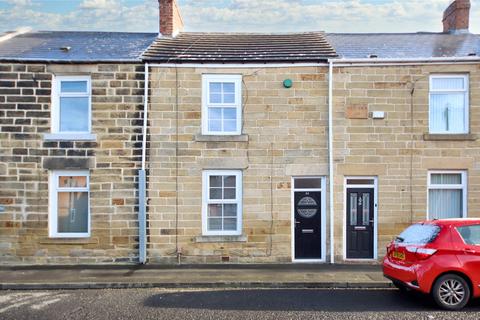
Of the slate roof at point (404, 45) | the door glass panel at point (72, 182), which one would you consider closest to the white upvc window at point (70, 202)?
the door glass panel at point (72, 182)

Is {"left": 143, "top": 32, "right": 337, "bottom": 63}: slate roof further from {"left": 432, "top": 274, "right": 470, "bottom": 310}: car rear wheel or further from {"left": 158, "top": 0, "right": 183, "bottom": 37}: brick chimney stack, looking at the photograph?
{"left": 432, "top": 274, "right": 470, "bottom": 310}: car rear wheel

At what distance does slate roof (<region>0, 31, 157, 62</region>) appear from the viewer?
505 inches

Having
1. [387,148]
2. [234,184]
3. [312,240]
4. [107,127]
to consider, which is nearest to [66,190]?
[107,127]

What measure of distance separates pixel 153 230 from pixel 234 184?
2494 millimetres

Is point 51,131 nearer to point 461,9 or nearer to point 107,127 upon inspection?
point 107,127

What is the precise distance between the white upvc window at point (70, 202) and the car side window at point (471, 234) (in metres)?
9.17

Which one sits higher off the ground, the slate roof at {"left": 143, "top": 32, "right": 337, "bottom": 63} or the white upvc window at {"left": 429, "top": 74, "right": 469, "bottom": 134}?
the slate roof at {"left": 143, "top": 32, "right": 337, "bottom": 63}

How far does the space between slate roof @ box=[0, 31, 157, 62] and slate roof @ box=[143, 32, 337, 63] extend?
0.68 m

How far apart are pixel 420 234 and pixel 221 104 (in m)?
6.28

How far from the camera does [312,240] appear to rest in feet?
42.1

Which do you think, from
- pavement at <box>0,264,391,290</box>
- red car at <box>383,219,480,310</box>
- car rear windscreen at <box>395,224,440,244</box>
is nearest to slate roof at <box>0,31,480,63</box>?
pavement at <box>0,264,391,290</box>

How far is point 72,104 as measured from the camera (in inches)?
506

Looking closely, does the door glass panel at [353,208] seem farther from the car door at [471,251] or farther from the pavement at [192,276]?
the car door at [471,251]

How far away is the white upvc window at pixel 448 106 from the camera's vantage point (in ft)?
42.0
